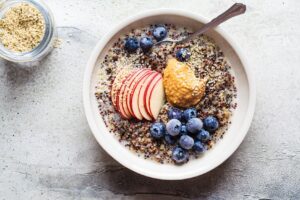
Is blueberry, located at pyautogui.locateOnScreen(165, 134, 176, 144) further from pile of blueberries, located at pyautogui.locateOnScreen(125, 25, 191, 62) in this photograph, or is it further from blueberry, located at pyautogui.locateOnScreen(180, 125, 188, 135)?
pile of blueberries, located at pyautogui.locateOnScreen(125, 25, 191, 62)

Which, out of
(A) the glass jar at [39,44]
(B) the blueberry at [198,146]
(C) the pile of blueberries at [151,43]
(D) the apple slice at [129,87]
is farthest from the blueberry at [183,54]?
(A) the glass jar at [39,44]

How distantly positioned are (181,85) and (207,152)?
0.21 meters

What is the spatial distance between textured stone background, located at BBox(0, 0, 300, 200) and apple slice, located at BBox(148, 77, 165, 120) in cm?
21

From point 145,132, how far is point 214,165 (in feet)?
0.68

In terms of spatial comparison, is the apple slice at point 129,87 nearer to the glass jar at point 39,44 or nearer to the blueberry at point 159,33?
the blueberry at point 159,33

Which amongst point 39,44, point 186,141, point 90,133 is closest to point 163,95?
point 186,141

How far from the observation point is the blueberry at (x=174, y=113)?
4.51 feet

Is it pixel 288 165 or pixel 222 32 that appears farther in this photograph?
pixel 288 165

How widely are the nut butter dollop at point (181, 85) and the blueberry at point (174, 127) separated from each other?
0.05 m

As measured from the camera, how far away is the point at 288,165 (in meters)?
1.48

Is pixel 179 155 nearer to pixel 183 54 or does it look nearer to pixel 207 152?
pixel 207 152

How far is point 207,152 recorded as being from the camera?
1.42 metres

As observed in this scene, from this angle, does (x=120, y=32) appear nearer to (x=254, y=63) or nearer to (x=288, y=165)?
(x=254, y=63)

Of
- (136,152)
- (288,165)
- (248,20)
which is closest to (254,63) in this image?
(248,20)
